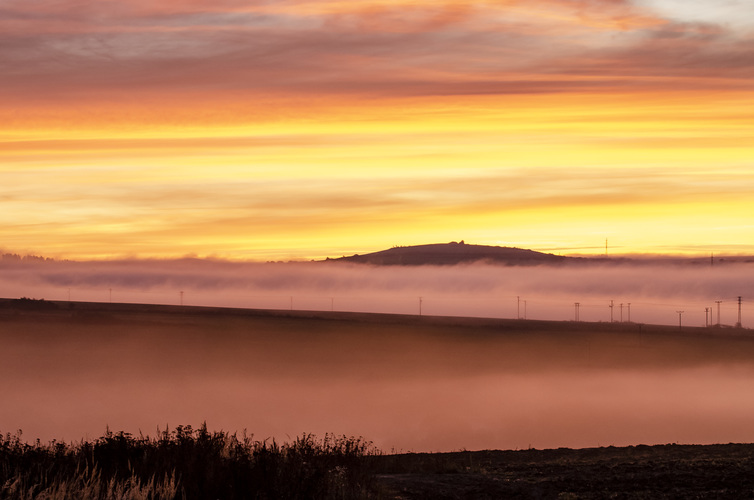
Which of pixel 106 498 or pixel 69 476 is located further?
pixel 69 476

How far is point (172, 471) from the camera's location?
56.2 feet

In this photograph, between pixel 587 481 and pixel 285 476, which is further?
pixel 587 481

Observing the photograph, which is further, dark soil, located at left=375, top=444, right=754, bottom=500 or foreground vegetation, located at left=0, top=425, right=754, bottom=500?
dark soil, located at left=375, top=444, right=754, bottom=500

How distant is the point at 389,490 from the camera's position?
19.2 metres

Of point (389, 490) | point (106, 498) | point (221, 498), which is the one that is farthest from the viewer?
point (389, 490)

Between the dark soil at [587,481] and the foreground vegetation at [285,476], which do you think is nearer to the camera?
the foreground vegetation at [285,476]

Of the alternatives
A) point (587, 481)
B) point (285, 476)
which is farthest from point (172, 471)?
point (587, 481)

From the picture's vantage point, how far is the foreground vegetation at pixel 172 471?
51.5 feet

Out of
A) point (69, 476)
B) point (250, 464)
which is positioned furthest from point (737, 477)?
point (69, 476)

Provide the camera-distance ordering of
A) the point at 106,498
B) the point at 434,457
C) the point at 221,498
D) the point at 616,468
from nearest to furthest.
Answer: the point at 106,498, the point at 221,498, the point at 616,468, the point at 434,457

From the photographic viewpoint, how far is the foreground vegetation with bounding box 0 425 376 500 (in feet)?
51.5

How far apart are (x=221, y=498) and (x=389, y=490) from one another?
4.03 metres

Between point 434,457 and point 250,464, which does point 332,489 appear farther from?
point 434,457

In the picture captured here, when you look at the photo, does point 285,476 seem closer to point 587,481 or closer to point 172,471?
point 172,471
